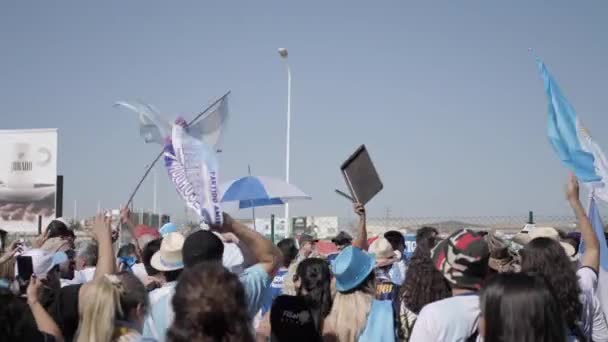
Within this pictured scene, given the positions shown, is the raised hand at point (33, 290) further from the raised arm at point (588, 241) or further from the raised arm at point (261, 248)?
the raised arm at point (588, 241)

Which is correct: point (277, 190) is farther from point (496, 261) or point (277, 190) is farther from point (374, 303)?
point (374, 303)

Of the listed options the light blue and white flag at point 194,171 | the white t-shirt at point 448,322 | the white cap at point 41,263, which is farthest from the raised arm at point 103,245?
the white t-shirt at point 448,322

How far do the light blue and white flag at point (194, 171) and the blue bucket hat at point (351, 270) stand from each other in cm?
87

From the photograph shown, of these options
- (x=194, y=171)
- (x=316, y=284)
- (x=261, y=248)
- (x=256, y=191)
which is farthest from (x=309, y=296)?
(x=256, y=191)

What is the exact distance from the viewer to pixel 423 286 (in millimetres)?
4922

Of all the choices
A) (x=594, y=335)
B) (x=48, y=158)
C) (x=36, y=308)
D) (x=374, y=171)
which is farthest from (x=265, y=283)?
(x=48, y=158)

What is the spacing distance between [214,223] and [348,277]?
3.20 feet

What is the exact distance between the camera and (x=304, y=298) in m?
5.04

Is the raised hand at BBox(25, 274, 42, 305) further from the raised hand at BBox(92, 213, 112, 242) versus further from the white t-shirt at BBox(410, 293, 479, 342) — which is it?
the white t-shirt at BBox(410, 293, 479, 342)

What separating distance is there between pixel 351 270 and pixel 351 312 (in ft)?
0.91

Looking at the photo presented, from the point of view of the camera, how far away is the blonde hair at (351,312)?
466 centimetres

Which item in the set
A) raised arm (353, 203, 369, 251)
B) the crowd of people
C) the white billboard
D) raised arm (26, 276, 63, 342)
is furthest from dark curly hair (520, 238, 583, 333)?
the white billboard

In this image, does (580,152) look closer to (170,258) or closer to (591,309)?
(591,309)

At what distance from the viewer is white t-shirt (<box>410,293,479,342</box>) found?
3514mm
